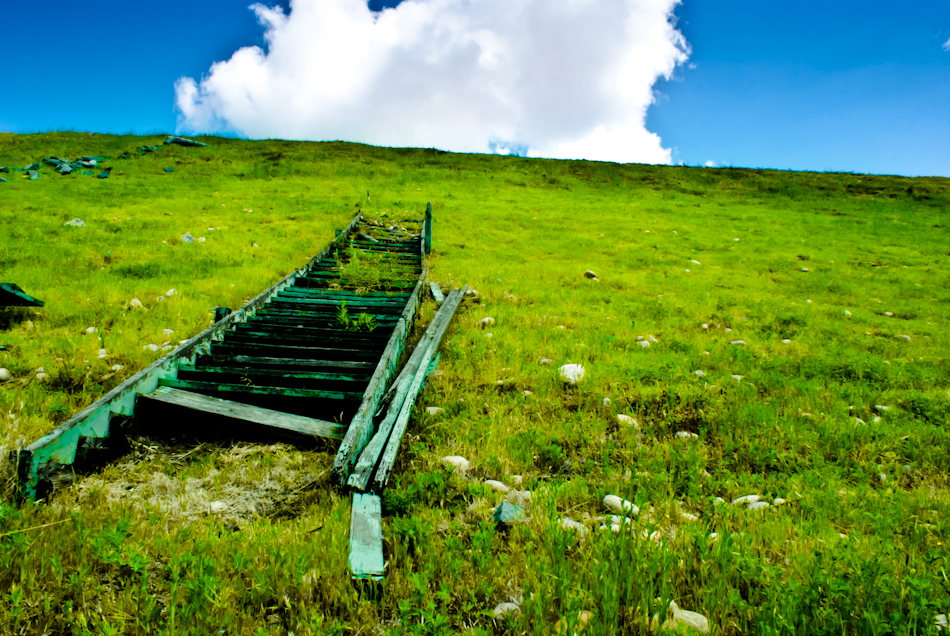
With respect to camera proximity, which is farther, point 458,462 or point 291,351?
point 291,351

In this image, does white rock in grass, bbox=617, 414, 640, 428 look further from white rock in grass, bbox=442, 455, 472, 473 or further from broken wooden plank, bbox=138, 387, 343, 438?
broken wooden plank, bbox=138, 387, 343, 438

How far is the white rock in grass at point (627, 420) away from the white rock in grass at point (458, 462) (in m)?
1.36

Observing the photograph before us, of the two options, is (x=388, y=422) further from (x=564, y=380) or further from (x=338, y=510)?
(x=564, y=380)

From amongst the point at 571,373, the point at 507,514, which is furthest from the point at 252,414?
the point at 571,373

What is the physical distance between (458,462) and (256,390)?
168 cm

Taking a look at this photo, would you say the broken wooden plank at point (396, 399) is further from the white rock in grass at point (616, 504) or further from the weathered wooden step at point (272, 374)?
the white rock in grass at point (616, 504)

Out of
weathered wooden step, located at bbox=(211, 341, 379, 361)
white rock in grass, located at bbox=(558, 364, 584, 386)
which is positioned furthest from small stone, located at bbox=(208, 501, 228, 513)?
white rock in grass, located at bbox=(558, 364, 584, 386)

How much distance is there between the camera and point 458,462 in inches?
116

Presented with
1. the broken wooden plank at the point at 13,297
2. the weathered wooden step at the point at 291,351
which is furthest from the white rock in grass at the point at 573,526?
the broken wooden plank at the point at 13,297

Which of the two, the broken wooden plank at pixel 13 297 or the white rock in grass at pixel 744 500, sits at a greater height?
the broken wooden plank at pixel 13 297

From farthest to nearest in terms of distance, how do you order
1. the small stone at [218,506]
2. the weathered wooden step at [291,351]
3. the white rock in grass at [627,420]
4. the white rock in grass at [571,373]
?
the weathered wooden step at [291,351] → the white rock in grass at [571,373] → the white rock in grass at [627,420] → the small stone at [218,506]

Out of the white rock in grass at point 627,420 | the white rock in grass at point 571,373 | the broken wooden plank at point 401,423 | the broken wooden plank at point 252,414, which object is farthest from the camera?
the white rock in grass at point 571,373

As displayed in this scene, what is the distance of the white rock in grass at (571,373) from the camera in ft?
14.0

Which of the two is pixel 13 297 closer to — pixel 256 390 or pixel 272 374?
pixel 272 374
